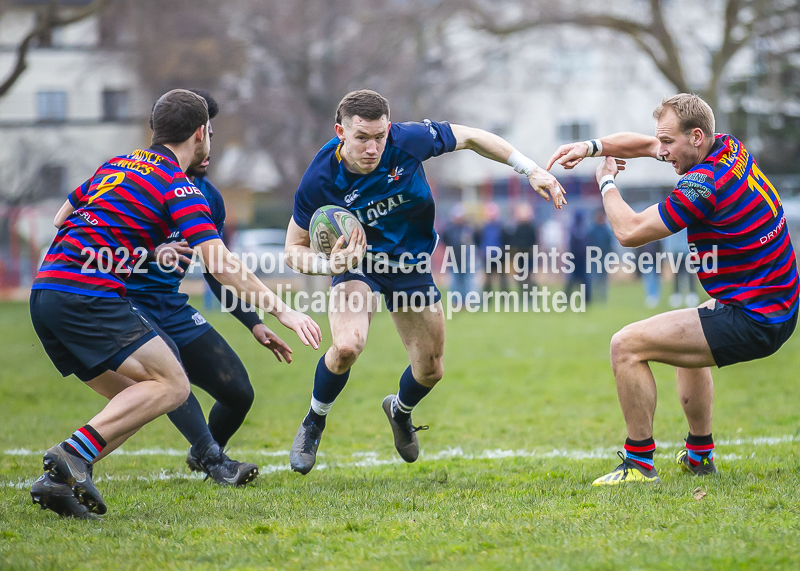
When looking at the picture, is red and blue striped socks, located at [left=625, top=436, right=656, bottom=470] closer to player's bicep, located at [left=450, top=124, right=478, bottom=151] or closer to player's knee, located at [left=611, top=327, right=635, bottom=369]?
player's knee, located at [left=611, top=327, right=635, bottom=369]

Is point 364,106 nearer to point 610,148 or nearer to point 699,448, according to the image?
point 610,148

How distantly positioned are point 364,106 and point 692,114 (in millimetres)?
1814

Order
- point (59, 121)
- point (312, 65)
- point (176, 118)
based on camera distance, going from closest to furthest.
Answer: point (176, 118) → point (312, 65) → point (59, 121)

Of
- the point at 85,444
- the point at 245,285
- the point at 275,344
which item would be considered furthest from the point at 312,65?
the point at 85,444

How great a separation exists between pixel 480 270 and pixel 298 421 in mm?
15556

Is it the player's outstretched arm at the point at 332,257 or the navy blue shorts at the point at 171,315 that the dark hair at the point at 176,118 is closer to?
the player's outstretched arm at the point at 332,257

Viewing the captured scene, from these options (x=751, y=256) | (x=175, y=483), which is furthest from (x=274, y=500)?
(x=751, y=256)

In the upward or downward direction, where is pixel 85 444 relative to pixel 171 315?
downward

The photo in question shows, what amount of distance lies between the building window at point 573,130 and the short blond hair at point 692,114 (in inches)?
1568

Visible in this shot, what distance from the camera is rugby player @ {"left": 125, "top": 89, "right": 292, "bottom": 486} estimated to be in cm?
510

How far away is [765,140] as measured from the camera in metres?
31.2

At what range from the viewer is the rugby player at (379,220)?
196 inches

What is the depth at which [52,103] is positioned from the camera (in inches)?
1412

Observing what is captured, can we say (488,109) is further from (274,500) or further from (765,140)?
(274,500)
